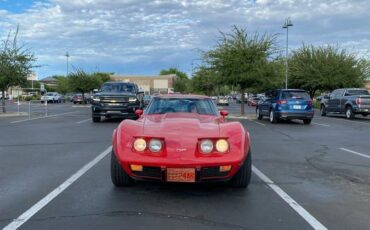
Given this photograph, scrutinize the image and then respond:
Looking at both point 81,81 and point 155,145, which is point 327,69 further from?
point 155,145

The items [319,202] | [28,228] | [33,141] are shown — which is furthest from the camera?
[33,141]

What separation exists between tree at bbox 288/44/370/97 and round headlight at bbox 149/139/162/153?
40080 millimetres

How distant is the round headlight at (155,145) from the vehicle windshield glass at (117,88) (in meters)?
18.0

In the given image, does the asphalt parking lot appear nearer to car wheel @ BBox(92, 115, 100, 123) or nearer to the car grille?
the car grille

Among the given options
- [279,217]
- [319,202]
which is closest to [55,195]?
[279,217]

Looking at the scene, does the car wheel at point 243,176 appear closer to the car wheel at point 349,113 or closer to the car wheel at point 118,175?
the car wheel at point 118,175

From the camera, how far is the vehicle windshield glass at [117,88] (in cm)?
2422

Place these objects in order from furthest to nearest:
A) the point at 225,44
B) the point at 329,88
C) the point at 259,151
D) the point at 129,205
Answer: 1. the point at 329,88
2. the point at 225,44
3. the point at 259,151
4. the point at 129,205

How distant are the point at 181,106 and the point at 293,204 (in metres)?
2.91

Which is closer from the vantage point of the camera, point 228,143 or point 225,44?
→ point 228,143

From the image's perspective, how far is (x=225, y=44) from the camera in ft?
96.4

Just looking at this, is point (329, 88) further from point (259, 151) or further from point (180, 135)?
point (180, 135)

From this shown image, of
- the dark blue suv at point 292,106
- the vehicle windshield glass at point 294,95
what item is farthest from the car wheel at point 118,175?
the vehicle windshield glass at point 294,95

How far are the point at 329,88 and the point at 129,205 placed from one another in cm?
4228
